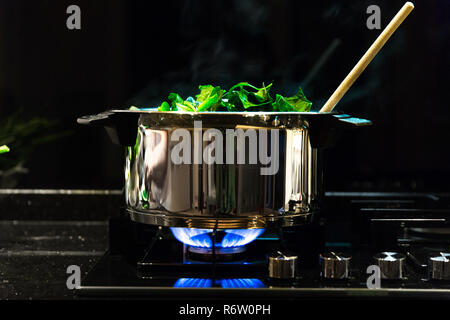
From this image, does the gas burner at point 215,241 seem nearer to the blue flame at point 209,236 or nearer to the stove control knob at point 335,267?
the blue flame at point 209,236

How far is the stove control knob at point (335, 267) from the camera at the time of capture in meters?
0.88

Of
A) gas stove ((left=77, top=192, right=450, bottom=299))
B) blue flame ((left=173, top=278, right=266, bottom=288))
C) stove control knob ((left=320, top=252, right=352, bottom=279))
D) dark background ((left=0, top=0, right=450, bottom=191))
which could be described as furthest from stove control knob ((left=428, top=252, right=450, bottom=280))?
dark background ((left=0, top=0, right=450, bottom=191))

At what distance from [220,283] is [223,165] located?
0.17 meters

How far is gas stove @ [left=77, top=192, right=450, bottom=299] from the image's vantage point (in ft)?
2.76

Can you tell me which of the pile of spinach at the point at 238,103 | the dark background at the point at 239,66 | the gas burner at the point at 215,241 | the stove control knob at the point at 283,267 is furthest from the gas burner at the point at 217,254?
the dark background at the point at 239,66

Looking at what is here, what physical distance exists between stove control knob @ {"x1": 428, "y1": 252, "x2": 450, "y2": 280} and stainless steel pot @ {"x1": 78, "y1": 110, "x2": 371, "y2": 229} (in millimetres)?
192

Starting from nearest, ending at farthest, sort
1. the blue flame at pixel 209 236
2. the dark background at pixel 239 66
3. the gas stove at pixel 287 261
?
the gas stove at pixel 287 261, the blue flame at pixel 209 236, the dark background at pixel 239 66

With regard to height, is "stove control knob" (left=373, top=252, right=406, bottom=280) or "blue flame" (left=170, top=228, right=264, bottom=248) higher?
"blue flame" (left=170, top=228, right=264, bottom=248)

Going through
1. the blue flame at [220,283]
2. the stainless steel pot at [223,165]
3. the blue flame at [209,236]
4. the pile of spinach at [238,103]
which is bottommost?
the blue flame at [220,283]

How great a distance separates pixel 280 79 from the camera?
126 centimetres

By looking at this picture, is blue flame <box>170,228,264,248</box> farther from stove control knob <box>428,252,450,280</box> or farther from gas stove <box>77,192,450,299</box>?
stove control knob <box>428,252,450,280</box>

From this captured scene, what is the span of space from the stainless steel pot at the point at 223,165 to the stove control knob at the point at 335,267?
0.07 metres

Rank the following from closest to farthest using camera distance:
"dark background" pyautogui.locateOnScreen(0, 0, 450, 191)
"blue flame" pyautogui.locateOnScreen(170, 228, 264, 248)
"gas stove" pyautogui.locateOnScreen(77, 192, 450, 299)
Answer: "gas stove" pyautogui.locateOnScreen(77, 192, 450, 299) → "blue flame" pyautogui.locateOnScreen(170, 228, 264, 248) → "dark background" pyautogui.locateOnScreen(0, 0, 450, 191)
